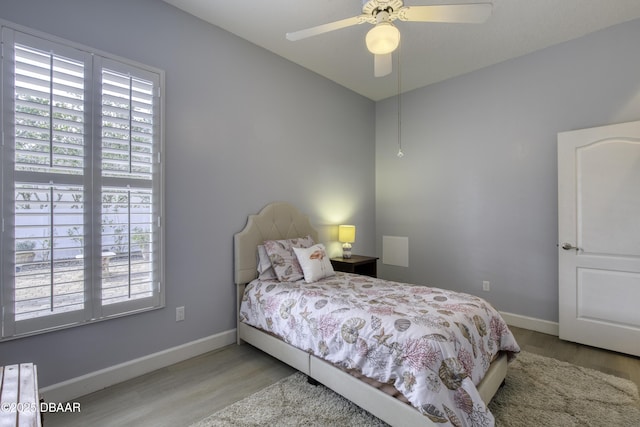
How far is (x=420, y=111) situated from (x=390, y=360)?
3.55 meters

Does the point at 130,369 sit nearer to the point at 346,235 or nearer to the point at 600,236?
the point at 346,235

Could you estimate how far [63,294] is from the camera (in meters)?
1.99

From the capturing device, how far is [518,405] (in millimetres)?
1949

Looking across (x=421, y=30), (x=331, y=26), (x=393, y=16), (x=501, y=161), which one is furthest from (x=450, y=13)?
(x=501, y=161)

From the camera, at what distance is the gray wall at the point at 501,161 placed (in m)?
2.95

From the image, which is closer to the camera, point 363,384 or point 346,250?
point 363,384

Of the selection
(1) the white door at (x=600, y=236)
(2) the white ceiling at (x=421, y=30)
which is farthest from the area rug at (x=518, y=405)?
(2) the white ceiling at (x=421, y=30)

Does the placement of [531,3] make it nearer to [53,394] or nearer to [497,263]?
[497,263]

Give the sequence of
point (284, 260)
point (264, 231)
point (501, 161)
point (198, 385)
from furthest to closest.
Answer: point (501, 161) → point (264, 231) → point (284, 260) → point (198, 385)

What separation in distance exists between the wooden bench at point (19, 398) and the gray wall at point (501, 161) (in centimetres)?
394

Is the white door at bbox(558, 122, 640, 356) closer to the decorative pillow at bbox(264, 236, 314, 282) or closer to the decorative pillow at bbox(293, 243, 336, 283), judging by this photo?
the decorative pillow at bbox(293, 243, 336, 283)

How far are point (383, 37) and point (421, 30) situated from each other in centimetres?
132

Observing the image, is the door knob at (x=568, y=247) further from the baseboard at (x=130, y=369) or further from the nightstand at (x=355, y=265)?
the baseboard at (x=130, y=369)

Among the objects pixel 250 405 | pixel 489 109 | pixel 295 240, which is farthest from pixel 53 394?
pixel 489 109
